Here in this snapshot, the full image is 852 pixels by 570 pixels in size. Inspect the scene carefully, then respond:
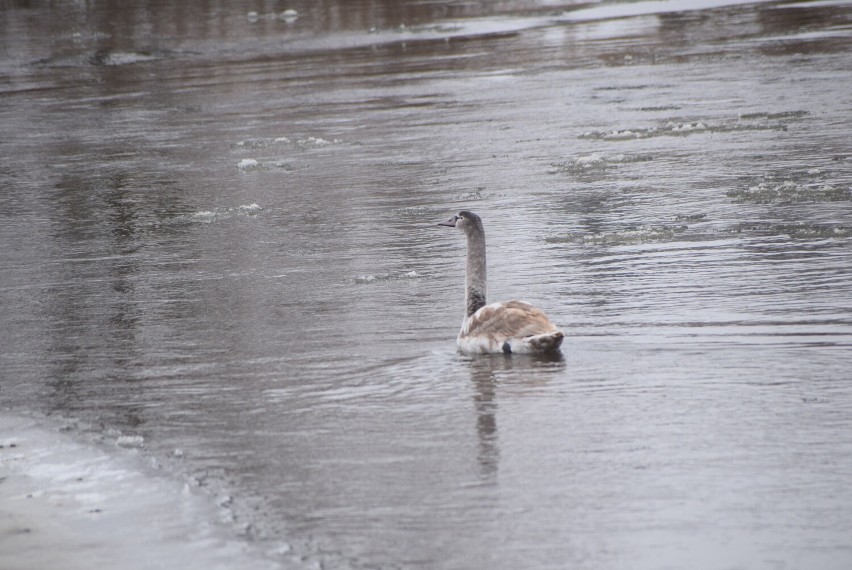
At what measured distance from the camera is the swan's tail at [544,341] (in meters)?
9.33

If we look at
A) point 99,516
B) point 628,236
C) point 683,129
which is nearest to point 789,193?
point 628,236

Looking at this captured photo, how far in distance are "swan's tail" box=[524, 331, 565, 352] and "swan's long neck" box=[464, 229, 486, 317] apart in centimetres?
83

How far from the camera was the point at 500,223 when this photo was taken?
1477cm

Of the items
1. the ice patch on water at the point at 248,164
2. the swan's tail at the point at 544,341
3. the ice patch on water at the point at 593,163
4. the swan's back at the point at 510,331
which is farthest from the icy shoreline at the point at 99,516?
the ice patch on water at the point at 248,164

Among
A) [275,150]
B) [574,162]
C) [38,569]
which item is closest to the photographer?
[38,569]

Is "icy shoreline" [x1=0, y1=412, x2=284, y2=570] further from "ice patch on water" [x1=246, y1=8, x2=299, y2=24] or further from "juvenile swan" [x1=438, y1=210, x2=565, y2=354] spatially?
"ice patch on water" [x1=246, y1=8, x2=299, y2=24]

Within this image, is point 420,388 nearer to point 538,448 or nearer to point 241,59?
point 538,448

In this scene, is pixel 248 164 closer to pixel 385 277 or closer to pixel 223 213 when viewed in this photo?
pixel 223 213

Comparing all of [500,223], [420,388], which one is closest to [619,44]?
[500,223]

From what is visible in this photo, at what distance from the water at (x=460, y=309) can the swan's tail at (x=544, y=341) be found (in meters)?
0.11

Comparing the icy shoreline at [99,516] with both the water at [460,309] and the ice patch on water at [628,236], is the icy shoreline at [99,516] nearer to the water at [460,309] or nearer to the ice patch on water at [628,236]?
the water at [460,309]

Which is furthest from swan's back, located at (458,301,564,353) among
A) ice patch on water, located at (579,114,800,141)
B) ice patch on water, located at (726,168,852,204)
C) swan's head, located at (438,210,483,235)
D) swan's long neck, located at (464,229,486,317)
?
ice patch on water, located at (579,114,800,141)

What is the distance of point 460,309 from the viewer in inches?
439

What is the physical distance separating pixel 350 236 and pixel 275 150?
7.05 metres
